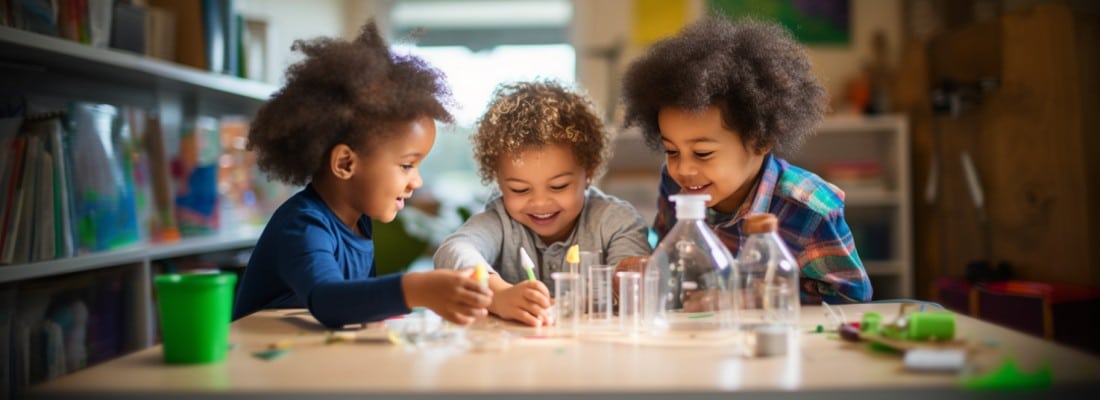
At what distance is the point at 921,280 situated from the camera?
149 inches

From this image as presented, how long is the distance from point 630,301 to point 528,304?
15 centimetres

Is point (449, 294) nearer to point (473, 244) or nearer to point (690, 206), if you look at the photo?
point (690, 206)

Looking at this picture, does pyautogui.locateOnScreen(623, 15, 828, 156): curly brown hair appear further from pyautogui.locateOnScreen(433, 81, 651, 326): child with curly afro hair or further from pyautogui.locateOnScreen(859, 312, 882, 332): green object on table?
pyautogui.locateOnScreen(859, 312, 882, 332): green object on table

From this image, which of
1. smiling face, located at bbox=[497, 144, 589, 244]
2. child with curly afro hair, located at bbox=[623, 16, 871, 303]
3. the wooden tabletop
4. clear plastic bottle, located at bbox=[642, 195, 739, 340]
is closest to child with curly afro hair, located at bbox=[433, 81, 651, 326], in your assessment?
smiling face, located at bbox=[497, 144, 589, 244]

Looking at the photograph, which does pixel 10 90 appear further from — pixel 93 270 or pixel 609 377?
pixel 609 377

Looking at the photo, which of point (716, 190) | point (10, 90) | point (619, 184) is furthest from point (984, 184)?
point (10, 90)

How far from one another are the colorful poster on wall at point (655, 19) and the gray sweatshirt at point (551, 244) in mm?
2618

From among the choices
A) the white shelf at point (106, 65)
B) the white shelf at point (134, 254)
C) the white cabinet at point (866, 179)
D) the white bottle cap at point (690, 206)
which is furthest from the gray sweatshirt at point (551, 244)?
the white cabinet at point (866, 179)

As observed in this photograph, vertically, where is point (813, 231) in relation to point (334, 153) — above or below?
below

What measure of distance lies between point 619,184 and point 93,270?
240 cm

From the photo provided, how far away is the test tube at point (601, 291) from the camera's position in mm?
1199

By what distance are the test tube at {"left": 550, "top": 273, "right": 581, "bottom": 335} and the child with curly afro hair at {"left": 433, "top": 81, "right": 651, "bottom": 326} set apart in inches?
11.8

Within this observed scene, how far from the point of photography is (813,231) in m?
1.44

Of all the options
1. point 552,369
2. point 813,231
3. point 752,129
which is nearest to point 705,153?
point 752,129
